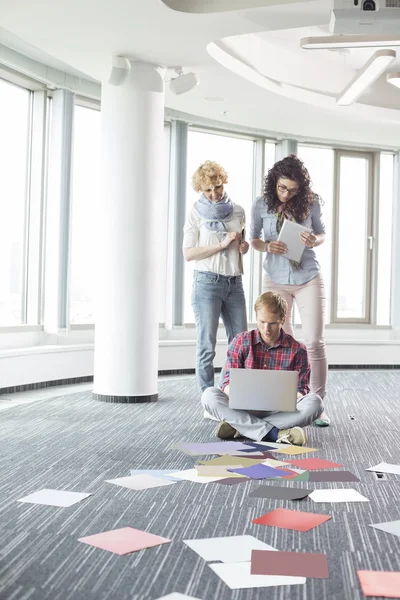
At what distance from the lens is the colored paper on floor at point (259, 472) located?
3150 mm

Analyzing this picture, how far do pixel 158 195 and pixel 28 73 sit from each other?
1.52 meters

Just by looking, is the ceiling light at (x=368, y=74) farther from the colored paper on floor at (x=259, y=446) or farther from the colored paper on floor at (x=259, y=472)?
the colored paper on floor at (x=259, y=472)

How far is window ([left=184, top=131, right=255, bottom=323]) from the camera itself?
26.0 ft

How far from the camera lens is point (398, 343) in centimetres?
870

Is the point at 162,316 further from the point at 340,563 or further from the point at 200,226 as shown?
the point at 340,563

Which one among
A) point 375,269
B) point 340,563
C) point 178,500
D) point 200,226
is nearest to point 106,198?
point 200,226

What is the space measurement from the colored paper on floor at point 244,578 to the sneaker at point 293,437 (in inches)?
70.2

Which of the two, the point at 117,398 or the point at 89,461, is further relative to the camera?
the point at 117,398

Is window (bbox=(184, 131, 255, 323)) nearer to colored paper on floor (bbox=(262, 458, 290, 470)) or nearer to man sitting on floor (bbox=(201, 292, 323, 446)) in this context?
man sitting on floor (bbox=(201, 292, 323, 446))

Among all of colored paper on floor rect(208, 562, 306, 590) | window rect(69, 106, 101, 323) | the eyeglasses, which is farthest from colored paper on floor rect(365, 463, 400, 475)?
window rect(69, 106, 101, 323)

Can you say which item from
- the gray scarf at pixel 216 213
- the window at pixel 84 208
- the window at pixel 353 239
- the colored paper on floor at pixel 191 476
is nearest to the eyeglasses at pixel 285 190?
the gray scarf at pixel 216 213

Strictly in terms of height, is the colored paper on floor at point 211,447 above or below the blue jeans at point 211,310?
→ below

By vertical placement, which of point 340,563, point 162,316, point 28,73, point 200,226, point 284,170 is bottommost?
point 340,563

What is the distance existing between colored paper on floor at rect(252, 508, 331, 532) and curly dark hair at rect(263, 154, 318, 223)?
96.7 inches
